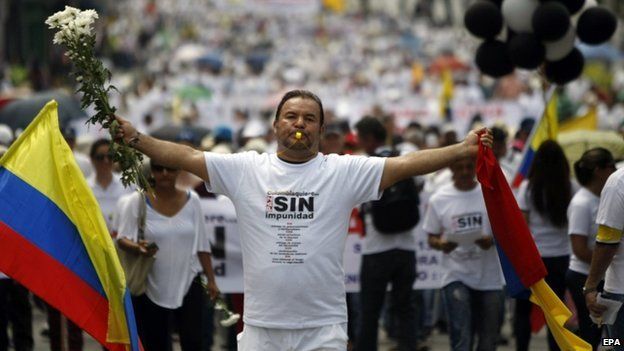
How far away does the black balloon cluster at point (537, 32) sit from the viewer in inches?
507

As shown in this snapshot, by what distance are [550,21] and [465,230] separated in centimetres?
268

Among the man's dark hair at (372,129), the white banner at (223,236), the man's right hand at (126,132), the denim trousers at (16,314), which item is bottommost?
the denim trousers at (16,314)

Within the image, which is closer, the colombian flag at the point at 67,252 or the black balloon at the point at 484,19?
the colombian flag at the point at 67,252

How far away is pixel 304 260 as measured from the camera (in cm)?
733

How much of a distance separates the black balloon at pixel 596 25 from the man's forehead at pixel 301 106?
6.11 m

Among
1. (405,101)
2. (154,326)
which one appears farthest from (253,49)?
(154,326)

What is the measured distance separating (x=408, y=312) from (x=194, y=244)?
2.12m

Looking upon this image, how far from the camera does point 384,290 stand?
1149 cm

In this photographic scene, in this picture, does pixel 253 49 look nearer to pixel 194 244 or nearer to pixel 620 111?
pixel 620 111

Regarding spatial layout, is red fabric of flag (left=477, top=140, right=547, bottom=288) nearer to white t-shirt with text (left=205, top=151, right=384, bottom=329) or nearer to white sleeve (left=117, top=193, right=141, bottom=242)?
white t-shirt with text (left=205, top=151, right=384, bottom=329)

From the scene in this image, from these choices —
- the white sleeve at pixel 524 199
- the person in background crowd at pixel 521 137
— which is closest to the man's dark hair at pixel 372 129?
the white sleeve at pixel 524 199

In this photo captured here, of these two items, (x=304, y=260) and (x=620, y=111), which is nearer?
(x=304, y=260)

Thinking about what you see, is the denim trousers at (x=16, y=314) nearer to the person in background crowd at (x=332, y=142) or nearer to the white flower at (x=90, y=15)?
the person in background crowd at (x=332, y=142)

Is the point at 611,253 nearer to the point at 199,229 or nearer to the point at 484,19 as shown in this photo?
the point at 199,229
